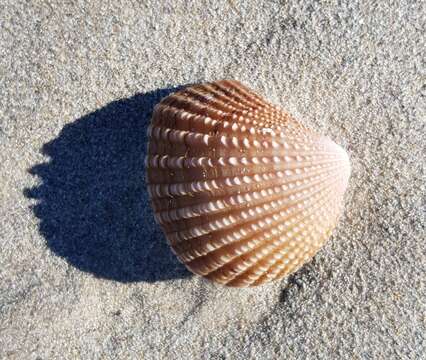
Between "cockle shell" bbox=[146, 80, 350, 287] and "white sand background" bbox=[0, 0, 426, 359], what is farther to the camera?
"white sand background" bbox=[0, 0, 426, 359]

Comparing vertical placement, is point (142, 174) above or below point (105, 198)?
above

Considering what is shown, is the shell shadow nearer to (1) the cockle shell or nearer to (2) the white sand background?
(2) the white sand background

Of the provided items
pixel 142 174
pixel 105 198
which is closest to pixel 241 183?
pixel 142 174

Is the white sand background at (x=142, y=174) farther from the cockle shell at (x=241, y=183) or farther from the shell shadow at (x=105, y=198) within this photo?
the cockle shell at (x=241, y=183)

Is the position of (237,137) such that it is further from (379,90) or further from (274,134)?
(379,90)

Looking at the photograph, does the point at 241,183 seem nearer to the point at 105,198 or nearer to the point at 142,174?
the point at 142,174

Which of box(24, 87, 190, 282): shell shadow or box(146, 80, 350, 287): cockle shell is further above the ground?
box(146, 80, 350, 287): cockle shell

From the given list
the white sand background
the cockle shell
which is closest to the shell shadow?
the white sand background
